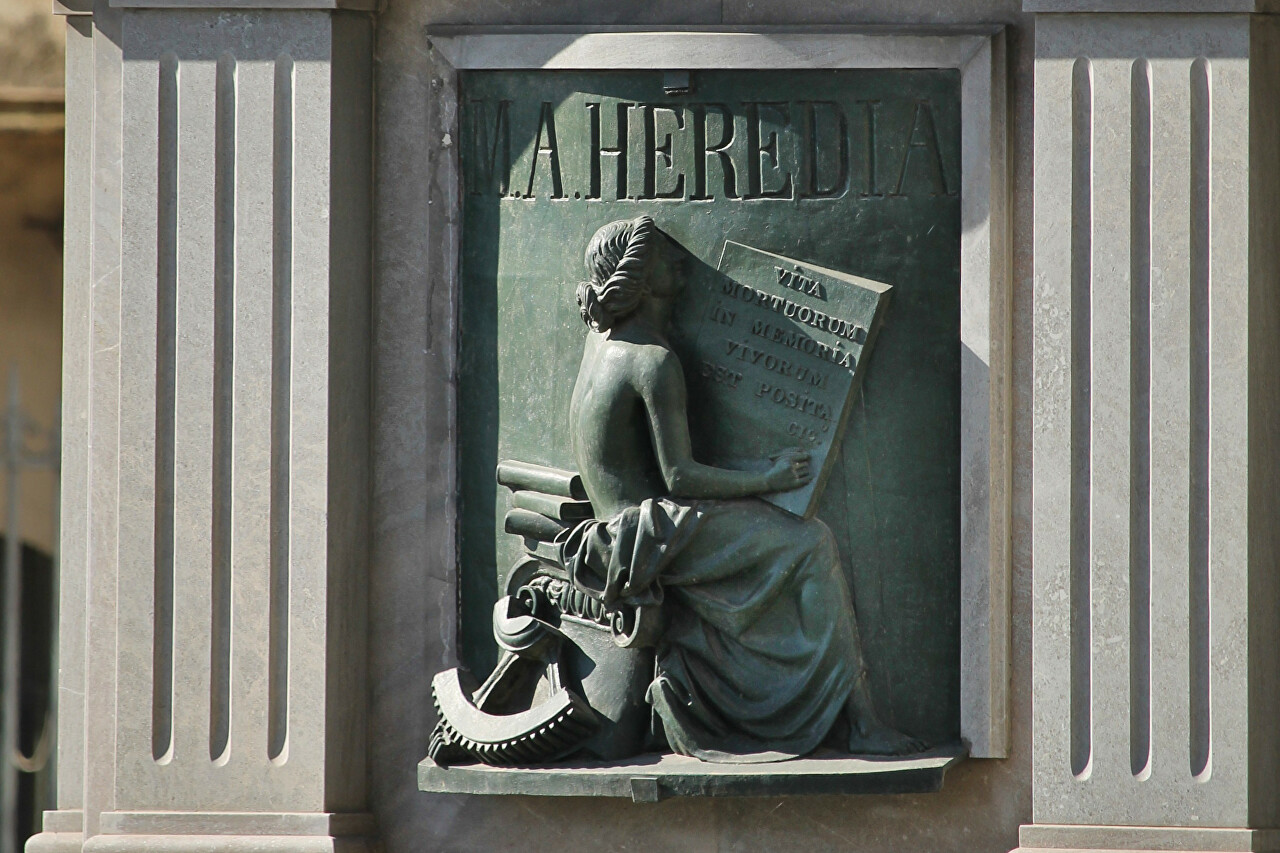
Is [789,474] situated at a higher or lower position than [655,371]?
lower

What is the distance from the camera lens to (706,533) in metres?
8.21

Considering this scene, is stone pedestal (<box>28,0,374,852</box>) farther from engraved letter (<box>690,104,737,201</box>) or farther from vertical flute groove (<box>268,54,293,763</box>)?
engraved letter (<box>690,104,737,201</box>)

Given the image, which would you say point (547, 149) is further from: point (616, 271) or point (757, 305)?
point (757, 305)

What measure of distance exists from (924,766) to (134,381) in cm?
383

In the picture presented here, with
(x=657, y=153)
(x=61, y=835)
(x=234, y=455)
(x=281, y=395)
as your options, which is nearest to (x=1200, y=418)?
(x=657, y=153)

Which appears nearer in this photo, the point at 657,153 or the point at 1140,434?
the point at 1140,434

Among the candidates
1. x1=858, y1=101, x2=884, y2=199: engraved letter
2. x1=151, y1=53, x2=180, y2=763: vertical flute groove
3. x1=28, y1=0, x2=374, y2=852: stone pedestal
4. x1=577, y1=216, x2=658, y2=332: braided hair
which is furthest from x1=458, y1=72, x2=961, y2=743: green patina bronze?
x1=151, y1=53, x2=180, y2=763: vertical flute groove

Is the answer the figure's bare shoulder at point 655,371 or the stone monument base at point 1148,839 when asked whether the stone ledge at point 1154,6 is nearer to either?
the figure's bare shoulder at point 655,371

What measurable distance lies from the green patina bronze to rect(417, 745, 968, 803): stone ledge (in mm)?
325

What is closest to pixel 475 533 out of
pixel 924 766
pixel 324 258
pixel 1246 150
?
pixel 324 258

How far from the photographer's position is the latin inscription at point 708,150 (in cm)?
→ 837

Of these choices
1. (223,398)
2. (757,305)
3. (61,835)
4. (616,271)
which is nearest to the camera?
(616,271)

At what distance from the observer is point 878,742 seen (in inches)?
320

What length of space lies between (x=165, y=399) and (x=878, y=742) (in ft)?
11.4
